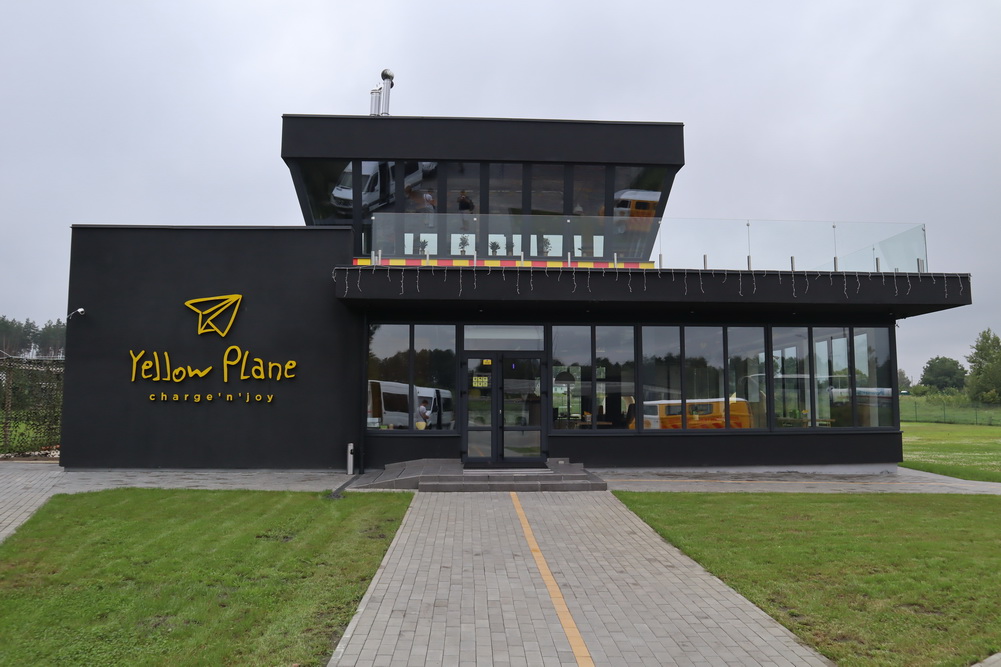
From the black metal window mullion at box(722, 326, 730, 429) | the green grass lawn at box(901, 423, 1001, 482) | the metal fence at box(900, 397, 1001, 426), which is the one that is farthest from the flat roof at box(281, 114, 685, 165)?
the metal fence at box(900, 397, 1001, 426)

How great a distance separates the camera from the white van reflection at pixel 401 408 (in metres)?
15.2

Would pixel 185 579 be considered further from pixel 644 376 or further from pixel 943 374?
pixel 943 374

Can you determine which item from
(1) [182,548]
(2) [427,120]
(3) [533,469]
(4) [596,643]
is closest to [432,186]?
(2) [427,120]

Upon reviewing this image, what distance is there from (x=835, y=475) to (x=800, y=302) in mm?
4199

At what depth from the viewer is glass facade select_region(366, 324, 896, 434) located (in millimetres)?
15211

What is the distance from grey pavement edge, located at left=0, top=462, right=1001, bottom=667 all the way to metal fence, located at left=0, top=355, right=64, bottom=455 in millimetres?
5568

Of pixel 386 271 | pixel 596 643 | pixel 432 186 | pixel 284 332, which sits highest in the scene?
pixel 432 186

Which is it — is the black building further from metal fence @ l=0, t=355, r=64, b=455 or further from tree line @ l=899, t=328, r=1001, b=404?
tree line @ l=899, t=328, r=1001, b=404

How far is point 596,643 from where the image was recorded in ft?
17.1

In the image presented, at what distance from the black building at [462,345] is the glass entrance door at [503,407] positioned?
46 mm

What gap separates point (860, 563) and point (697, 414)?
8.30m

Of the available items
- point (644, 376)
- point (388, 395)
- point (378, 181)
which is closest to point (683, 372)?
point (644, 376)

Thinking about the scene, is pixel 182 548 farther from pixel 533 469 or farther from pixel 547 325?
pixel 547 325

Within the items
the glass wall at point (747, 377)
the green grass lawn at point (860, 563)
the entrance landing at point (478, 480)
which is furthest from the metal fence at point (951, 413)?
the entrance landing at point (478, 480)
